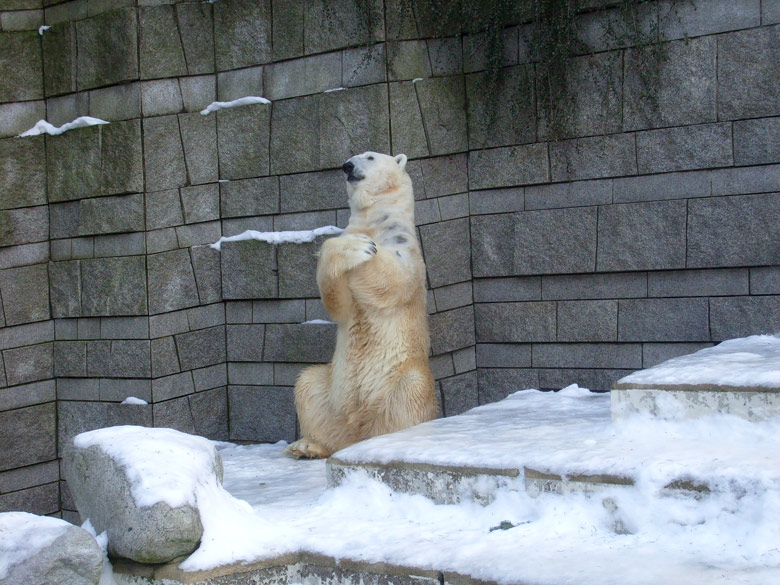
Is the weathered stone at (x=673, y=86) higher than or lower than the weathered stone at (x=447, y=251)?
higher

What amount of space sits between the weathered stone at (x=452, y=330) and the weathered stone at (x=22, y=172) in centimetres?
301

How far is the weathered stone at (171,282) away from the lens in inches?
221

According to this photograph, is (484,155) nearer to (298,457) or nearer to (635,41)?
(635,41)

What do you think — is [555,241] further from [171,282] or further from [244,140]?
[171,282]

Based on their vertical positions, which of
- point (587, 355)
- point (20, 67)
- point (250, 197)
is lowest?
point (587, 355)

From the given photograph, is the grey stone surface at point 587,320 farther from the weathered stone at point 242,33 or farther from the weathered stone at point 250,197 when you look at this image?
the weathered stone at point 242,33

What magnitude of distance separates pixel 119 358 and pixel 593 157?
3419 millimetres

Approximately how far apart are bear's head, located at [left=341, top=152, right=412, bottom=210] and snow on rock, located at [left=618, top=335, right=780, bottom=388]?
181cm

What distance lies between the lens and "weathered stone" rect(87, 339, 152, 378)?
18.5 feet

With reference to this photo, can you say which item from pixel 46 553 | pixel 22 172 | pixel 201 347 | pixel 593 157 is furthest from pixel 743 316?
pixel 22 172

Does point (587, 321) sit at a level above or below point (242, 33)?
below

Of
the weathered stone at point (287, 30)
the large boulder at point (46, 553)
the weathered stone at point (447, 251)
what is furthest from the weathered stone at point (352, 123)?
the large boulder at point (46, 553)

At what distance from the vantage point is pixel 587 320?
521 cm

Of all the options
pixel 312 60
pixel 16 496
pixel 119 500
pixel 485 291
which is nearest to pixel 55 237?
pixel 16 496
